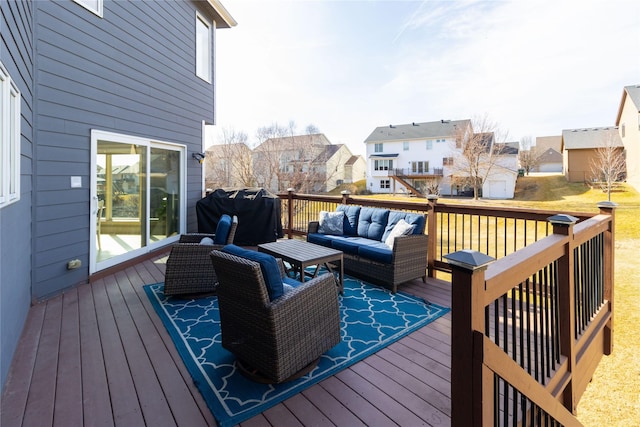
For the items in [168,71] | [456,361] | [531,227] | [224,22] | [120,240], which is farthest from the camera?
[531,227]

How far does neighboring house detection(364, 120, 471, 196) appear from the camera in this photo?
26.9 meters

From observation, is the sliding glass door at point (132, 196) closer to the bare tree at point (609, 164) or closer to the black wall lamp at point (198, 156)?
the black wall lamp at point (198, 156)

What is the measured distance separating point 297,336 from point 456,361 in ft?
3.71

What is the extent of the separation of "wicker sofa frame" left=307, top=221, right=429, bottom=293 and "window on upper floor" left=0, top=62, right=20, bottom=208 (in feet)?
11.3

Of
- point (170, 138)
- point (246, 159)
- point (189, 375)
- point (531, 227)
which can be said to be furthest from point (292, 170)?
point (189, 375)

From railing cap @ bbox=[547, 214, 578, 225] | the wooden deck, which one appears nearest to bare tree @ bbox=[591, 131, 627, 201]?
railing cap @ bbox=[547, 214, 578, 225]

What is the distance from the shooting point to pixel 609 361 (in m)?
3.33

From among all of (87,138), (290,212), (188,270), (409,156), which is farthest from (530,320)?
(409,156)

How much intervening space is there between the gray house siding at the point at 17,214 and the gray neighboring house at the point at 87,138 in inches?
0.4

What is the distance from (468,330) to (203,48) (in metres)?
7.88

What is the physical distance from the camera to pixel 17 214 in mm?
2727

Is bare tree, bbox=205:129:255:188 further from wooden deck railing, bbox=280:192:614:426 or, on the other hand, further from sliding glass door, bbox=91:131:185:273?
wooden deck railing, bbox=280:192:614:426

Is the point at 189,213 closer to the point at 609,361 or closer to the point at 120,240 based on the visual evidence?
the point at 120,240

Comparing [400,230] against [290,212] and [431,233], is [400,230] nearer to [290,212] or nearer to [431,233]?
[431,233]
